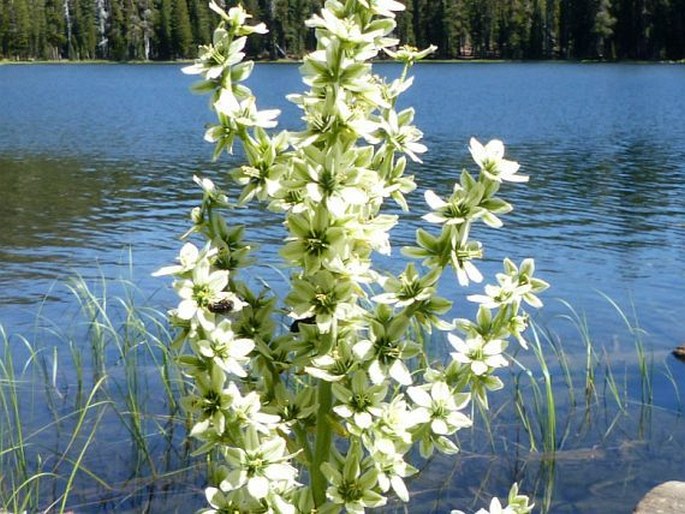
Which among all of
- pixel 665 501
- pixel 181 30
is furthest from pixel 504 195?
pixel 181 30

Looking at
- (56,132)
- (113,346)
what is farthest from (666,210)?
(56,132)

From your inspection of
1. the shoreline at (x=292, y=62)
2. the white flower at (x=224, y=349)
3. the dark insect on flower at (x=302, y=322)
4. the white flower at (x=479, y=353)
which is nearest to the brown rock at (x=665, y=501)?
the white flower at (x=479, y=353)

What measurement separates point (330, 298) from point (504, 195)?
2316 cm

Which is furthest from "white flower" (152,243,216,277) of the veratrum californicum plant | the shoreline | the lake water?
the shoreline

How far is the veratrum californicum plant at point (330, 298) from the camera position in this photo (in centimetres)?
213

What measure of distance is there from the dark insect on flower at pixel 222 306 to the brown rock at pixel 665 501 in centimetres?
460

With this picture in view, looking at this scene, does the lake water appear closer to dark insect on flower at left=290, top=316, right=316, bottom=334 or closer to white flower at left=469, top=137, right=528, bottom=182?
dark insect on flower at left=290, top=316, right=316, bottom=334

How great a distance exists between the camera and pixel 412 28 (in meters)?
167

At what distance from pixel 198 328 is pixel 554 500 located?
19.2 feet

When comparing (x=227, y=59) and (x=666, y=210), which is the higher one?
(x=227, y=59)

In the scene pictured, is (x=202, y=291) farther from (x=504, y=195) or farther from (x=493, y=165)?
(x=504, y=195)

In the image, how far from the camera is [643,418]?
9031 mm

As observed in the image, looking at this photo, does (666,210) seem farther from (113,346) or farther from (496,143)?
(496,143)

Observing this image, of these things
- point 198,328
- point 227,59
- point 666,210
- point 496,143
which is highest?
point 227,59
